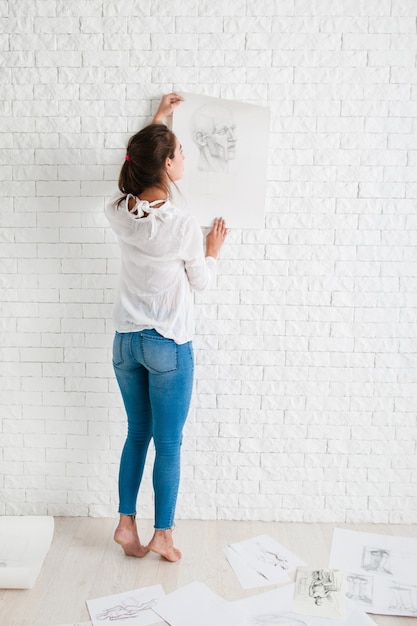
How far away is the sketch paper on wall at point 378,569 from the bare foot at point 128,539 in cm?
66

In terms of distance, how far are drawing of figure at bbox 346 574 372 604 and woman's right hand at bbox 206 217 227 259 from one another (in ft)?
3.86

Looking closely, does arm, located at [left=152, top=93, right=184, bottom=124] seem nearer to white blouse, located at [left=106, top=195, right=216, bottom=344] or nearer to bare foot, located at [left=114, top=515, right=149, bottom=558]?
white blouse, located at [left=106, top=195, right=216, bottom=344]

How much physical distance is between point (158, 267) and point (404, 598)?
1294 millimetres

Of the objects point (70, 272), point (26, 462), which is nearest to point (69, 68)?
point (70, 272)

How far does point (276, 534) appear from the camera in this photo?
2309 millimetres

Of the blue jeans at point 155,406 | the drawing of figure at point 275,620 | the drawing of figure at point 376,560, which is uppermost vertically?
the blue jeans at point 155,406

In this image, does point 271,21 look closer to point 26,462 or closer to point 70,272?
point 70,272

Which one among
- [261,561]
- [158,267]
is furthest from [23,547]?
[158,267]

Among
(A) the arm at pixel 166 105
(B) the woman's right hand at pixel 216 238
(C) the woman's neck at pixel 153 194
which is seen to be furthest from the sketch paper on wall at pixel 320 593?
(A) the arm at pixel 166 105

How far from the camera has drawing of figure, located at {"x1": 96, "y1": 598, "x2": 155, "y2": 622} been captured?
1826mm

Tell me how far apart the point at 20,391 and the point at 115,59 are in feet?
4.18

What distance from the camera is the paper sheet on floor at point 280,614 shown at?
181cm

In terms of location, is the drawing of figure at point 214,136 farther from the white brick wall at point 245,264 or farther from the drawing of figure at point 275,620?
the drawing of figure at point 275,620

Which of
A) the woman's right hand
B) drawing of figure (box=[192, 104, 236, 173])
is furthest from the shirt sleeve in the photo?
drawing of figure (box=[192, 104, 236, 173])
